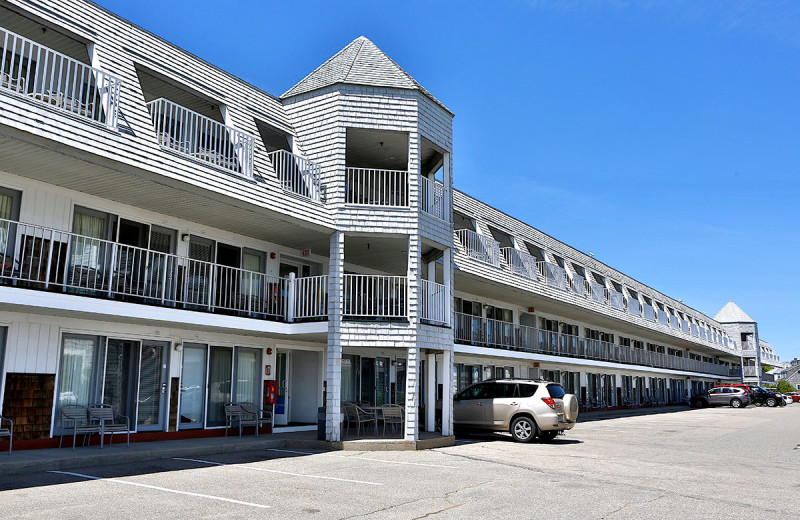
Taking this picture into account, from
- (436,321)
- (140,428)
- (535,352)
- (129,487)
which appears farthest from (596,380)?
(129,487)

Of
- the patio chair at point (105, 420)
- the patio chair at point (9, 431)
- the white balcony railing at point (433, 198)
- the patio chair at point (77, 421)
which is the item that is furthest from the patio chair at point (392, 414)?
the patio chair at point (9, 431)

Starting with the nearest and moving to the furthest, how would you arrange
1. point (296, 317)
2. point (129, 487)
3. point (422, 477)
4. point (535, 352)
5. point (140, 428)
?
point (129, 487) → point (422, 477) → point (140, 428) → point (296, 317) → point (535, 352)

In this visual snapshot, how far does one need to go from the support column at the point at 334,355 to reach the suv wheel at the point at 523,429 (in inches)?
197

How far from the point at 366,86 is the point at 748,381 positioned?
2744 inches

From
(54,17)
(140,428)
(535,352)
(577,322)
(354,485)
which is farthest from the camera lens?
(577,322)

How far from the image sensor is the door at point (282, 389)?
1811 centimetres

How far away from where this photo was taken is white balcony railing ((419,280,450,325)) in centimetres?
1731

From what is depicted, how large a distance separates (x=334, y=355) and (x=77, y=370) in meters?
5.41

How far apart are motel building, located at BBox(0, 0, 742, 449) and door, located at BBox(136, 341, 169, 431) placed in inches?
1.3

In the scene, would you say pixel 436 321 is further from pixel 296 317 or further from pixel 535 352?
pixel 535 352

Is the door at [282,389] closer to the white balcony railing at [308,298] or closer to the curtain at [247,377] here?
the curtain at [247,377]

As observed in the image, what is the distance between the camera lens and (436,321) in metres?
17.7

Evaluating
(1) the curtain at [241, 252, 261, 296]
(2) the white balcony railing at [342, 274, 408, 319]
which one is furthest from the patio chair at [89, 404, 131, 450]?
(2) the white balcony railing at [342, 274, 408, 319]

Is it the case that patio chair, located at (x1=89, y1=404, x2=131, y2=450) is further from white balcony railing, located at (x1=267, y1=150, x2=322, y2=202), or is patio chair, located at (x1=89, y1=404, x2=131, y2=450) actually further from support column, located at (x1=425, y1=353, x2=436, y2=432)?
support column, located at (x1=425, y1=353, x2=436, y2=432)
